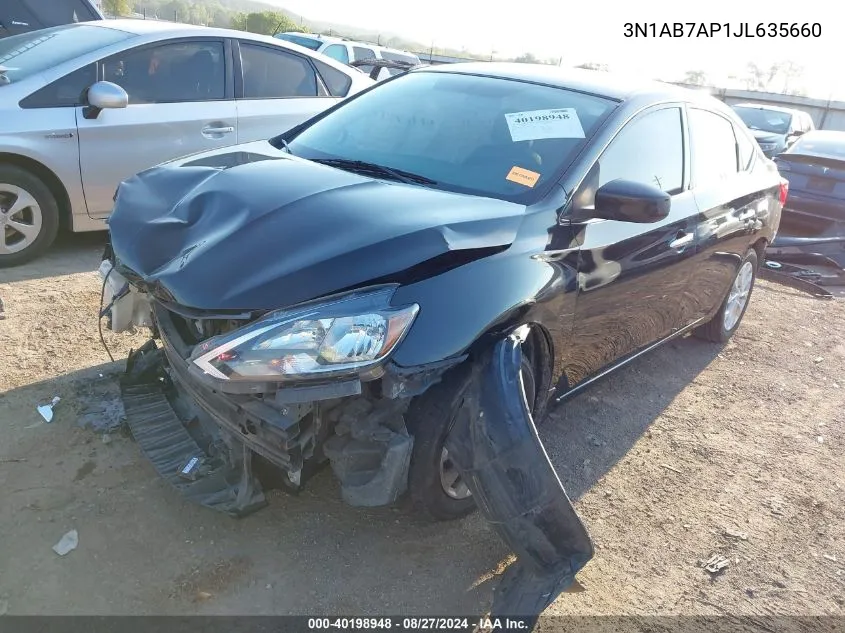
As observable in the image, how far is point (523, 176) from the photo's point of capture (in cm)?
297

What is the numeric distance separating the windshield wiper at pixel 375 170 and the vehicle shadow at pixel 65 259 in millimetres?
2417

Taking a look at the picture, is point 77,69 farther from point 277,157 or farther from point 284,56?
point 277,157

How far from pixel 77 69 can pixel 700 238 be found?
4.14m

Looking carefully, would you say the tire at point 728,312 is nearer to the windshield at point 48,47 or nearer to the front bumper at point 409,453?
the front bumper at point 409,453

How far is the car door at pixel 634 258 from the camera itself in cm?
305

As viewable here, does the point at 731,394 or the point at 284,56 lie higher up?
the point at 284,56

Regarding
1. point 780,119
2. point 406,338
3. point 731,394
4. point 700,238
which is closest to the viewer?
point 406,338

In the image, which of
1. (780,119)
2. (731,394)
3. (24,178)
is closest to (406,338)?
(731,394)

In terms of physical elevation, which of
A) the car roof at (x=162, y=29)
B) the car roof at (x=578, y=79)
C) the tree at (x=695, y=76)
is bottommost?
the tree at (x=695, y=76)

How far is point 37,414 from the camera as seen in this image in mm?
3121

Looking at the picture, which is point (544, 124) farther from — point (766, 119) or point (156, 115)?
point (766, 119)

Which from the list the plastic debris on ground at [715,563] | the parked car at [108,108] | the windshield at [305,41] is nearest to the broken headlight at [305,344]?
the plastic debris on ground at [715,563]

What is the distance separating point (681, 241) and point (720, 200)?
0.65 meters

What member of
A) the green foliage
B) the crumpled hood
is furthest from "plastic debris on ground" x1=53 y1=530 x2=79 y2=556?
the green foliage
